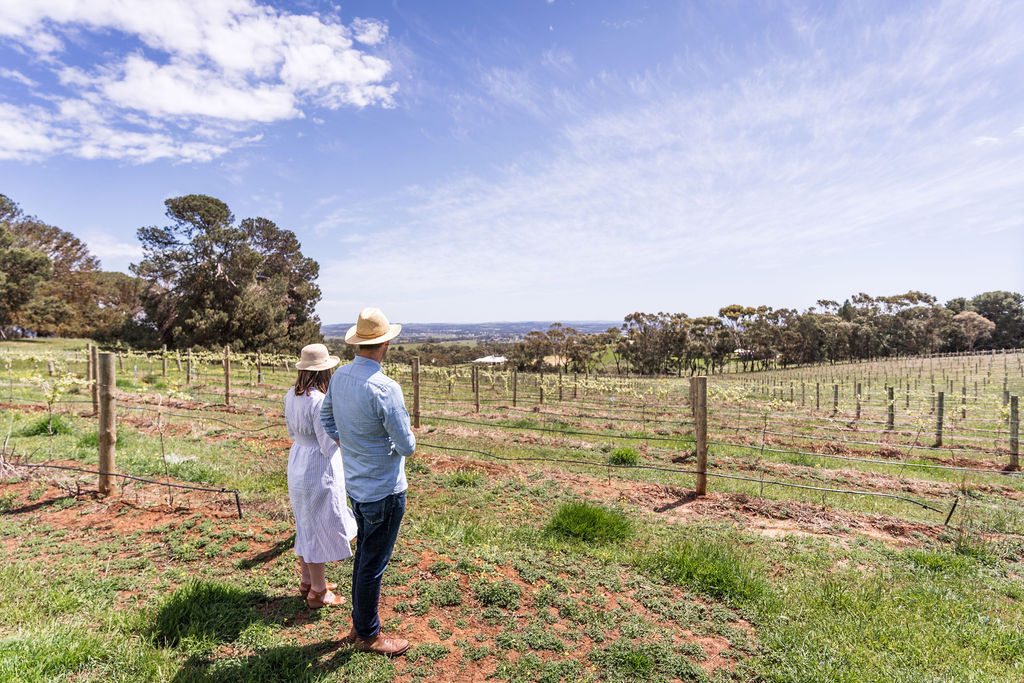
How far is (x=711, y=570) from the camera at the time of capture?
3.76 meters

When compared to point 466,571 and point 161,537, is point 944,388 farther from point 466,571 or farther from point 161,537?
point 161,537

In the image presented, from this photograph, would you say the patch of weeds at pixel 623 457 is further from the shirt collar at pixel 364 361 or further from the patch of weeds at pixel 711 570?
the shirt collar at pixel 364 361

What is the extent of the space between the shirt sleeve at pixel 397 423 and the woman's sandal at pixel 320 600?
1525 mm

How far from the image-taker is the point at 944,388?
982 inches

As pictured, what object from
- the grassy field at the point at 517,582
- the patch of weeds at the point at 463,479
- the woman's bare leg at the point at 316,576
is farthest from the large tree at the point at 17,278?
the woman's bare leg at the point at 316,576

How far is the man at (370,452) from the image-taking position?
8.40ft

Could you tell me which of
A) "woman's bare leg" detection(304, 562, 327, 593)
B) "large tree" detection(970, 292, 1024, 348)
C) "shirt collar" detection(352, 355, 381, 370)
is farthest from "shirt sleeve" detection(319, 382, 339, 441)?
"large tree" detection(970, 292, 1024, 348)

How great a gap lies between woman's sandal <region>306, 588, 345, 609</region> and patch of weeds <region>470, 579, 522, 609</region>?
1008mm

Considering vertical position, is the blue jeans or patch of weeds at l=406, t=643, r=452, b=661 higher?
the blue jeans

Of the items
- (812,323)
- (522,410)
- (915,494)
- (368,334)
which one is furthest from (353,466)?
(812,323)

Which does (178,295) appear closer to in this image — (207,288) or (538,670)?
(207,288)

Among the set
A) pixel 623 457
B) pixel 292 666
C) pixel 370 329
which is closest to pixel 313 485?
pixel 292 666

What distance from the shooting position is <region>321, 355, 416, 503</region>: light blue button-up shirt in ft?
8.35

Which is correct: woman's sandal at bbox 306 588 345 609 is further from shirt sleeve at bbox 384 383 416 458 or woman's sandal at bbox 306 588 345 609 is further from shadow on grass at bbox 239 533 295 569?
shirt sleeve at bbox 384 383 416 458
